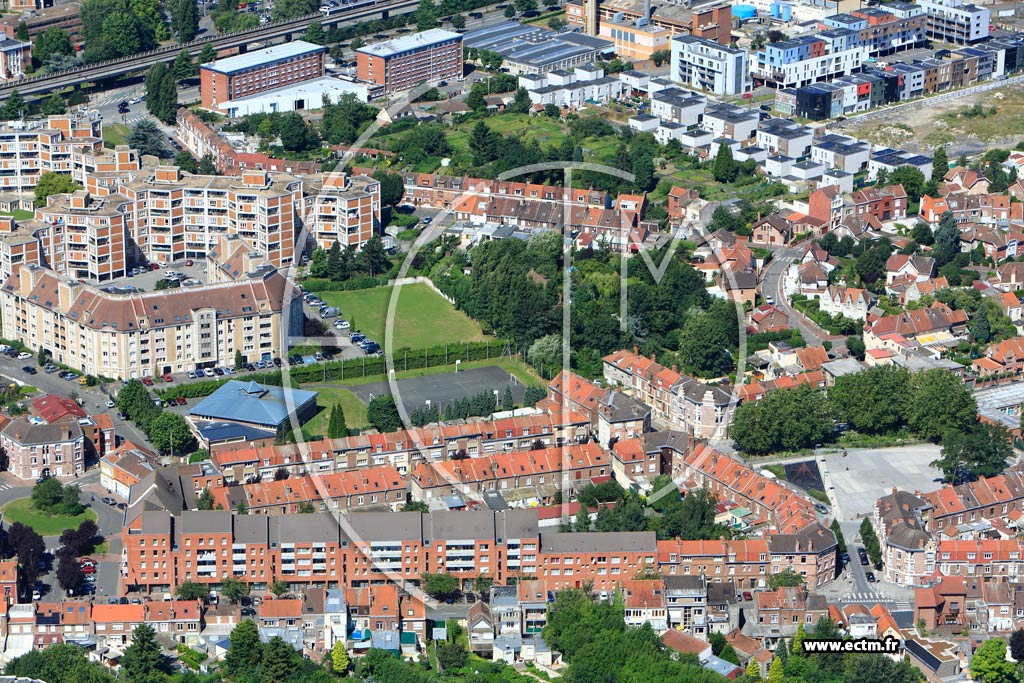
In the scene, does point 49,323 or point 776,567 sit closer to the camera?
point 776,567

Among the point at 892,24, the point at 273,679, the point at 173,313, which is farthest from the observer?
the point at 892,24

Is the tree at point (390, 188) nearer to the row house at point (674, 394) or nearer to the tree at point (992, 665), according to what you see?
the row house at point (674, 394)

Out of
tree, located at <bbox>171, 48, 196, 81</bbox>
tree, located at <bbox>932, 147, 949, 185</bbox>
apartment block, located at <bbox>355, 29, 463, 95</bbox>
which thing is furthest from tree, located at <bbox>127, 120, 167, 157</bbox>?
tree, located at <bbox>932, 147, 949, 185</bbox>

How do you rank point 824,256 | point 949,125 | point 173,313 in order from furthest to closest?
point 949,125
point 824,256
point 173,313

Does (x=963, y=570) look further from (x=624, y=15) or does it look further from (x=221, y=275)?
(x=624, y=15)

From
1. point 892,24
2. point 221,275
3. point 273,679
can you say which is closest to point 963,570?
point 273,679

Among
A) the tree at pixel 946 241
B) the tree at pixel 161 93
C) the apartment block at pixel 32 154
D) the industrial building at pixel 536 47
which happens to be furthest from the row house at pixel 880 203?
the tree at pixel 161 93
